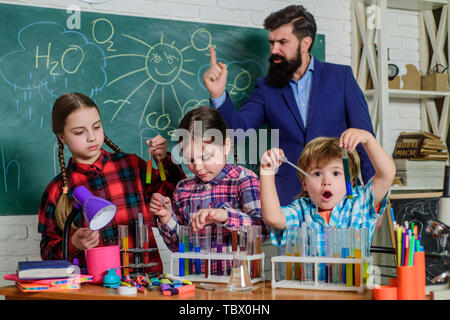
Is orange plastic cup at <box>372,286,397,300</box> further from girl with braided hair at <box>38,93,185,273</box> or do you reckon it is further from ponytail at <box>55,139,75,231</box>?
ponytail at <box>55,139,75,231</box>

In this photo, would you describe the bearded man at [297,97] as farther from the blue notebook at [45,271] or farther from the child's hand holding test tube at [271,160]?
the blue notebook at [45,271]

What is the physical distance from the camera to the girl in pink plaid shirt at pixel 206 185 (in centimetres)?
194

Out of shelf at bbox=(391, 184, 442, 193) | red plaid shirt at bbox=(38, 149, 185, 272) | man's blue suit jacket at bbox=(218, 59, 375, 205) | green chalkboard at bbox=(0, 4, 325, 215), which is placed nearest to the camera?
red plaid shirt at bbox=(38, 149, 185, 272)

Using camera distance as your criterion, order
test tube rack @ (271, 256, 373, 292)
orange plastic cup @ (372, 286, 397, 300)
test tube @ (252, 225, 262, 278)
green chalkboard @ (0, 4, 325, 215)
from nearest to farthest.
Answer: orange plastic cup @ (372, 286, 397, 300) → test tube rack @ (271, 256, 373, 292) → test tube @ (252, 225, 262, 278) → green chalkboard @ (0, 4, 325, 215)

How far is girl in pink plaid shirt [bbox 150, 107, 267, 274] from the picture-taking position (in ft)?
6.36

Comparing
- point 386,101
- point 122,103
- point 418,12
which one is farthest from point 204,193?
point 418,12

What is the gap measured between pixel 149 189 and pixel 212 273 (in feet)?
2.74

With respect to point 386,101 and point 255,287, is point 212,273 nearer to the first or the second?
point 255,287

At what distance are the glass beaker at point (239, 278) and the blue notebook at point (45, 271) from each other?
1.68 ft

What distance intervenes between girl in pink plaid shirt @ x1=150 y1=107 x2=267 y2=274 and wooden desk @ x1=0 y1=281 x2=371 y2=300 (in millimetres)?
375

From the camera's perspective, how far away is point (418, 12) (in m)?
3.64

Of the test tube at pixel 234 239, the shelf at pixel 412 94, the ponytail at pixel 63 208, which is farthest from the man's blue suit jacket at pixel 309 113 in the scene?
the test tube at pixel 234 239

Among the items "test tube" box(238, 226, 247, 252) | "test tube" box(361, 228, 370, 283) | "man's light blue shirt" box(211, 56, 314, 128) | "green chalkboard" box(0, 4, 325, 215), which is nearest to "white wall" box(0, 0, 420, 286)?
"green chalkboard" box(0, 4, 325, 215)

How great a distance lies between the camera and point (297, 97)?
3037 millimetres
